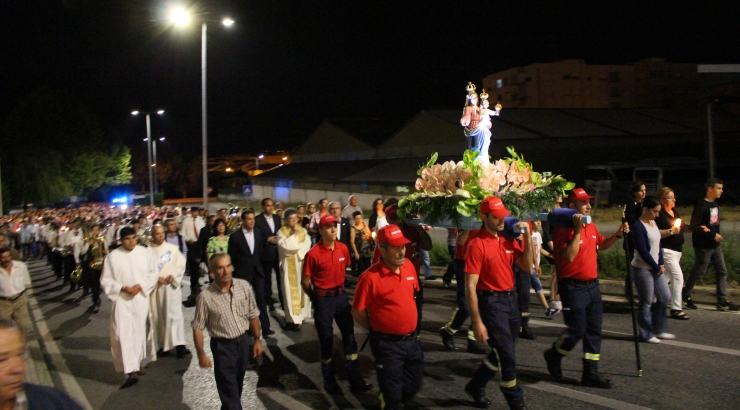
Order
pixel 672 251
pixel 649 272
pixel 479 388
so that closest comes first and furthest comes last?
1. pixel 479 388
2. pixel 649 272
3. pixel 672 251

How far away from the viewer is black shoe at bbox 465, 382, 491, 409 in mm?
5922

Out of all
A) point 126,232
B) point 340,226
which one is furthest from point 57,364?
point 340,226

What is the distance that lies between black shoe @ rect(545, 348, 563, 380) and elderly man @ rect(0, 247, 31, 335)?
20.9 feet

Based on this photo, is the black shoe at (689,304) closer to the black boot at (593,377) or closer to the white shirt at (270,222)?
the black boot at (593,377)

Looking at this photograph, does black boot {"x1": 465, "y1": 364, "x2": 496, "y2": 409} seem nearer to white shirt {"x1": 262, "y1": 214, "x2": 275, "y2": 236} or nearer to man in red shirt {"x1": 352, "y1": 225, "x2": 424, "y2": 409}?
man in red shirt {"x1": 352, "y1": 225, "x2": 424, "y2": 409}

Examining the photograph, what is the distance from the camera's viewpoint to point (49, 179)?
49.6 metres

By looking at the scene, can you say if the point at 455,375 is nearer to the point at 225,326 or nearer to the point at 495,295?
the point at 495,295

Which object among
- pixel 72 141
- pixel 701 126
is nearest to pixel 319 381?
pixel 701 126

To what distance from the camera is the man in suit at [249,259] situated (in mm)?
9039

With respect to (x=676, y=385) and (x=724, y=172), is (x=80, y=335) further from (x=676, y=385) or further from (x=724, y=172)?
(x=724, y=172)

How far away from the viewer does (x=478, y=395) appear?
5922 millimetres

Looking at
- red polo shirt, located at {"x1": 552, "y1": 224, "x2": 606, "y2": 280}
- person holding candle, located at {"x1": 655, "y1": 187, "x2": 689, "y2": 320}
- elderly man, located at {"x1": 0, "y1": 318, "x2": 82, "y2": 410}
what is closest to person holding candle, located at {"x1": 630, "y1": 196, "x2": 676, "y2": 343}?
person holding candle, located at {"x1": 655, "y1": 187, "x2": 689, "y2": 320}

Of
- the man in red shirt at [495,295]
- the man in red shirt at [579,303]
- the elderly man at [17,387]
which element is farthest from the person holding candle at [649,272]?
the elderly man at [17,387]

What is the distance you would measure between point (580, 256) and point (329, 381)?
2760 mm
